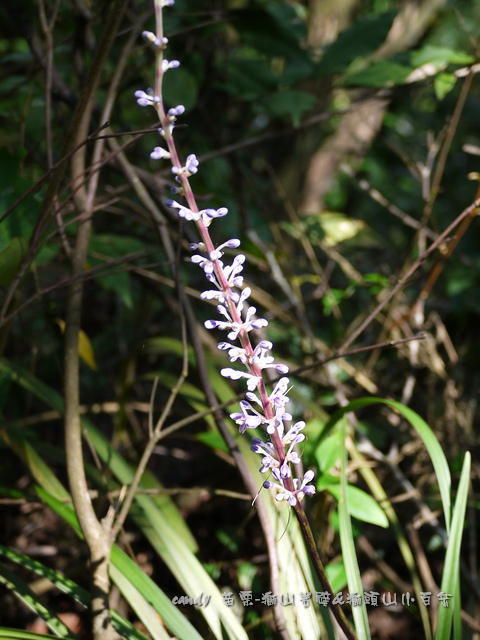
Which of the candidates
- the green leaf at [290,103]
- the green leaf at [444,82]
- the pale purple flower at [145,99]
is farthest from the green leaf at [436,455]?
the green leaf at [444,82]

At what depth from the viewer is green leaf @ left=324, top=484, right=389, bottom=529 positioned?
115cm

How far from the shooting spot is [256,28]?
1800 mm

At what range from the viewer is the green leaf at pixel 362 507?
1.15m

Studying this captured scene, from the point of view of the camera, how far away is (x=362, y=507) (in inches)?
46.5

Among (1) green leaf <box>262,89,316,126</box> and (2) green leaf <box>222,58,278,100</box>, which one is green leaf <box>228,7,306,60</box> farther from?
(1) green leaf <box>262,89,316,126</box>

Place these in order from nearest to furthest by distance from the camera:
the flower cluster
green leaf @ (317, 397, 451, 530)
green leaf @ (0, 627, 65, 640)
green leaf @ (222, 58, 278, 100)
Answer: the flower cluster < green leaf @ (0, 627, 65, 640) < green leaf @ (317, 397, 451, 530) < green leaf @ (222, 58, 278, 100)

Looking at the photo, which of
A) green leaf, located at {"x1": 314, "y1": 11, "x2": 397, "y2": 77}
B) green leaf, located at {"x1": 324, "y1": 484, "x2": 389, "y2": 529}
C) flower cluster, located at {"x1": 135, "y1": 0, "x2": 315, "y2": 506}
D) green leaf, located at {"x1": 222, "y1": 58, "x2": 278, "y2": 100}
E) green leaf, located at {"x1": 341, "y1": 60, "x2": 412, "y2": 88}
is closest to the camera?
flower cluster, located at {"x1": 135, "y1": 0, "x2": 315, "y2": 506}

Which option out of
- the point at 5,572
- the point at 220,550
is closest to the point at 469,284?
the point at 220,550

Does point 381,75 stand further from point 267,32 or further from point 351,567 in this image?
point 351,567

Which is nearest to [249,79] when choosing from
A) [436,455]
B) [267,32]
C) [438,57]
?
[267,32]

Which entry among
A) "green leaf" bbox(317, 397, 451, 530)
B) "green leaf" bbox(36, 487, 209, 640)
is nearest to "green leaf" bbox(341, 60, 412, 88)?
"green leaf" bbox(317, 397, 451, 530)

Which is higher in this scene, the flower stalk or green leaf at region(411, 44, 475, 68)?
green leaf at region(411, 44, 475, 68)

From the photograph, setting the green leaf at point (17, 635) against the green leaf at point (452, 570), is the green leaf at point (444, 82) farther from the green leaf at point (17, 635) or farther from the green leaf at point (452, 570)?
the green leaf at point (17, 635)

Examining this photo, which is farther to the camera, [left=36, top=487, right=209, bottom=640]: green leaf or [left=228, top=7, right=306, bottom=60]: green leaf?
[left=228, top=7, right=306, bottom=60]: green leaf
